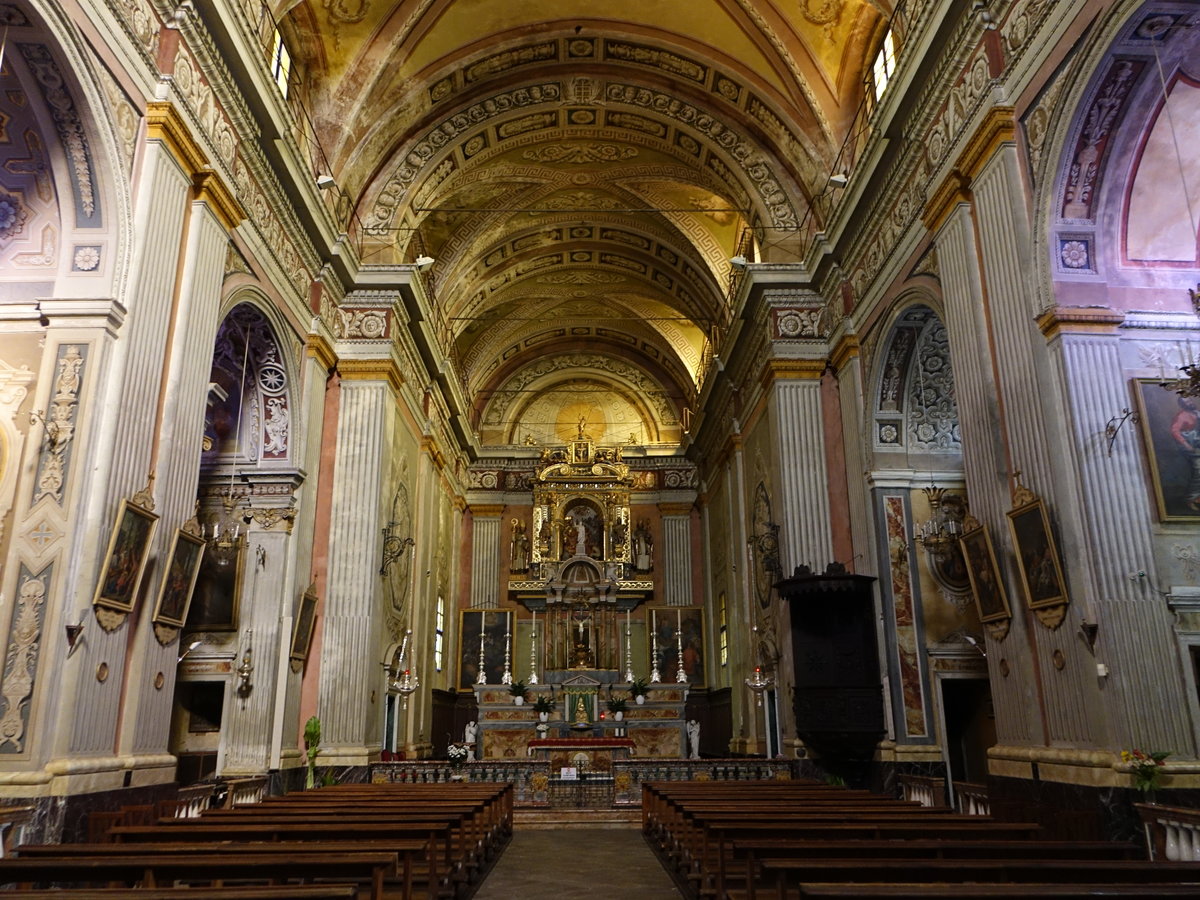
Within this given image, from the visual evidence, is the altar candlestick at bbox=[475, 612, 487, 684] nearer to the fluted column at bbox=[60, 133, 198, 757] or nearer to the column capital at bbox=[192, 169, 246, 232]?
the column capital at bbox=[192, 169, 246, 232]

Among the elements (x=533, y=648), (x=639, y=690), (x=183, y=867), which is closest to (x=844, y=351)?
(x=639, y=690)

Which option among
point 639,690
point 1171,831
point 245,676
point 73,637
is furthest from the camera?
point 639,690

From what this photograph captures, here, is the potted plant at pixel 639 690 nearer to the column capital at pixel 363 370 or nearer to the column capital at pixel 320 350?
the column capital at pixel 363 370

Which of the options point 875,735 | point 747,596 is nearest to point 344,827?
point 875,735

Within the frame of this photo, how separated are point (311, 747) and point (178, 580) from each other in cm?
535

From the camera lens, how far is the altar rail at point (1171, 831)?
626 centimetres

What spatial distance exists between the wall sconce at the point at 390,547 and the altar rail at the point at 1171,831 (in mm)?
11809

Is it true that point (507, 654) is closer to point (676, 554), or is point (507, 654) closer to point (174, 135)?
point (676, 554)

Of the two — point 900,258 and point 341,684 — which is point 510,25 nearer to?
point 900,258

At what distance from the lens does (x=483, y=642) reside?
85.2 feet

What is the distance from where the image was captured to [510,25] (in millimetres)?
16156

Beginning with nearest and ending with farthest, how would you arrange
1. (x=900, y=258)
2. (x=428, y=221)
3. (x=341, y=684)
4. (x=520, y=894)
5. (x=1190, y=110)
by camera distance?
(x=520, y=894) → (x=1190, y=110) → (x=900, y=258) → (x=341, y=684) → (x=428, y=221)

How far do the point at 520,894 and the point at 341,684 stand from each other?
7593mm

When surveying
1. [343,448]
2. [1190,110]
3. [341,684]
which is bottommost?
[341,684]
